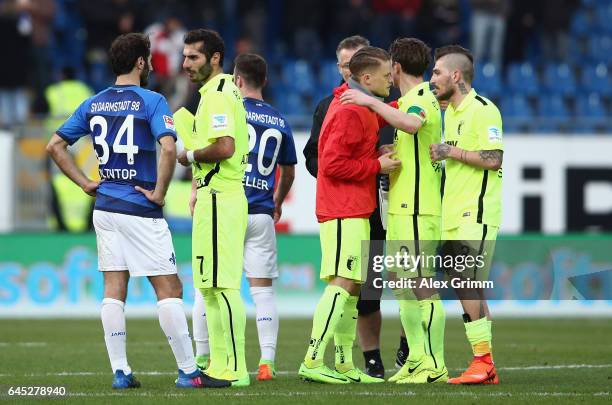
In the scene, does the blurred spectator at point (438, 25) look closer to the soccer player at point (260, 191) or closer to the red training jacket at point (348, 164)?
the soccer player at point (260, 191)

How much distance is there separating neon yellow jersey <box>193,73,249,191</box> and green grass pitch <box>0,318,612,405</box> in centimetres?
143

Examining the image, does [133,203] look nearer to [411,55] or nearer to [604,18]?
[411,55]

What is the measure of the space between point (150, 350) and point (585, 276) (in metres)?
7.05

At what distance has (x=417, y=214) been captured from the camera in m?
9.10

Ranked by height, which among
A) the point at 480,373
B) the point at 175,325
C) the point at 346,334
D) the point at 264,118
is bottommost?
the point at 480,373

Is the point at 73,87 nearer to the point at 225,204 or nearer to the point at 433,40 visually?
the point at 433,40

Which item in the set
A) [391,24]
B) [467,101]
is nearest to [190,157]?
[467,101]

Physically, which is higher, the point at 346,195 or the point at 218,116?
the point at 218,116

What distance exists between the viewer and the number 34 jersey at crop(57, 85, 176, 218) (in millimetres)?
8688

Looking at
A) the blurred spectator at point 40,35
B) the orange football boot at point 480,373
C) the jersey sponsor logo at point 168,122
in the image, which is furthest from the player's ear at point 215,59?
the blurred spectator at point 40,35

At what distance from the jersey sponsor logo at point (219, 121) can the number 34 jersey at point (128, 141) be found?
285 millimetres

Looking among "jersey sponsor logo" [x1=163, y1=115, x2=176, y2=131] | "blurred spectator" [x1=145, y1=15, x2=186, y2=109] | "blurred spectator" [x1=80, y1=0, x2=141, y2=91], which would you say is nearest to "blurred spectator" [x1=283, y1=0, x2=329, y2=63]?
"blurred spectator" [x1=145, y1=15, x2=186, y2=109]

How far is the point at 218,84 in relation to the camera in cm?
895

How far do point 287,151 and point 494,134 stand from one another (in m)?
1.86
